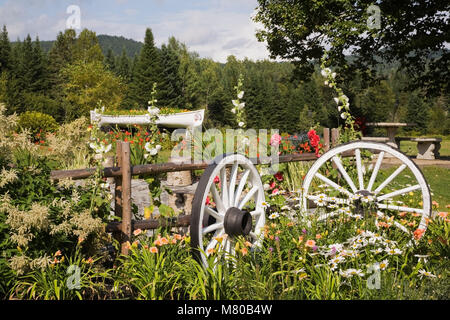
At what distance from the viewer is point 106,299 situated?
9.16 feet

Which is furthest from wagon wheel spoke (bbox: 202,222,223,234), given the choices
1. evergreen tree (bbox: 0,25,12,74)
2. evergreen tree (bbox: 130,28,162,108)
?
evergreen tree (bbox: 0,25,12,74)

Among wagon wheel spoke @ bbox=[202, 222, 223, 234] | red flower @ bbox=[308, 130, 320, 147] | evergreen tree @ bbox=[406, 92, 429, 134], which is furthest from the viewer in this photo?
evergreen tree @ bbox=[406, 92, 429, 134]

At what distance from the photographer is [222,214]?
10.8 ft

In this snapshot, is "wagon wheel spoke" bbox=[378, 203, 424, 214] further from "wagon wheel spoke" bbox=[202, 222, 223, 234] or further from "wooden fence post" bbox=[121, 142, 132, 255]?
"wooden fence post" bbox=[121, 142, 132, 255]

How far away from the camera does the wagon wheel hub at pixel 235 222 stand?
3.22m

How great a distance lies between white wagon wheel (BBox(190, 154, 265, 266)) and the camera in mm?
2934

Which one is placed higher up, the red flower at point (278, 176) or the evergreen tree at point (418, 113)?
the evergreen tree at point (418, 113)

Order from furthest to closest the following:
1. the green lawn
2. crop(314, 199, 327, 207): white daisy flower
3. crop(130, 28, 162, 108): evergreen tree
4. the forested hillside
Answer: crop(130, 28, 162, 108): evergreen tree < the forested hillside < the green lawn < crop(314, 199, 327, 207): white daisy flower

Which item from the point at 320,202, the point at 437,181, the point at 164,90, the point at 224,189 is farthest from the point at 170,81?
the point at 224,189

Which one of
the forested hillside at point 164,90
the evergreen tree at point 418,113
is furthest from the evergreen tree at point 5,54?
the evergreen tree at point 418,113

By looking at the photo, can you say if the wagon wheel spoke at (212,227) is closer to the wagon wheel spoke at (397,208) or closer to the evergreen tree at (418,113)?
the wagon wheel spoke at (397,208)

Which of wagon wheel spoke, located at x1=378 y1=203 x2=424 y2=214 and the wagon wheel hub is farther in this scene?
wagon wheel spoke, located at x1=378 y1=203 x2=424 y2=214
